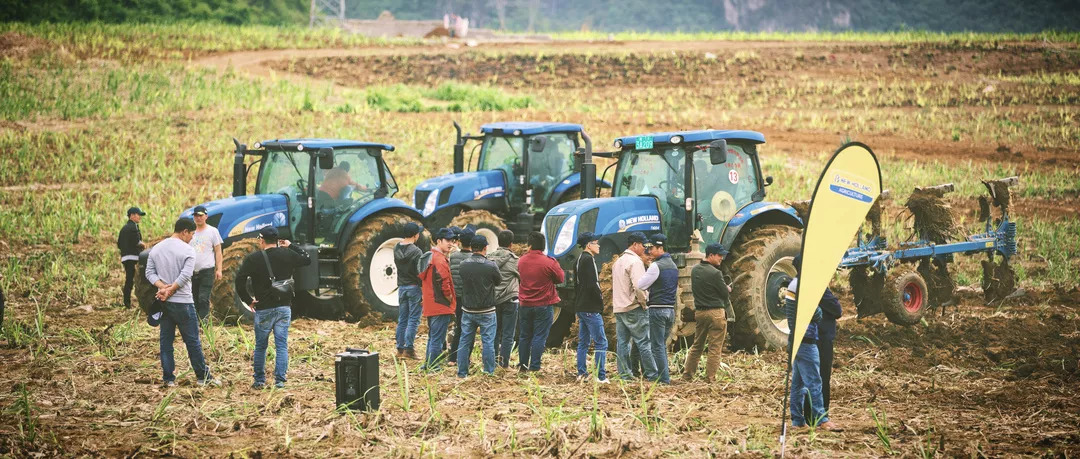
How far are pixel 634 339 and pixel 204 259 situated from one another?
5.23 meters

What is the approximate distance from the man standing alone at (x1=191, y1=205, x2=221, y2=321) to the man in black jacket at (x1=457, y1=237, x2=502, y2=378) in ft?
11.2

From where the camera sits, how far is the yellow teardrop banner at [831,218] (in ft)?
25.0

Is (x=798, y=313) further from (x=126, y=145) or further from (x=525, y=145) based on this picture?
(x=126, y=145)

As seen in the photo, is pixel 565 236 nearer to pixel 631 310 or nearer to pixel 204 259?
pixel 631 310

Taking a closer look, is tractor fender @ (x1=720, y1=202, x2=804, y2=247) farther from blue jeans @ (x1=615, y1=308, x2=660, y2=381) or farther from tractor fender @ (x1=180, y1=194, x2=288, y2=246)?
tractor fender @ (x1=180, y1=194, x2=288, y2=246)

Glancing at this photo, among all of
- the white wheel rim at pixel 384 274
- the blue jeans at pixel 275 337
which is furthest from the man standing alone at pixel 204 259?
the blue jeans at pixel 275 337

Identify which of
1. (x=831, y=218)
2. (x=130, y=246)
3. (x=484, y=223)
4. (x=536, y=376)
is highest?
(x=831, y=218)

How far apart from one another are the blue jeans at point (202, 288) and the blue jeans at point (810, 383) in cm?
706

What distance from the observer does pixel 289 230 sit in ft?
45.9

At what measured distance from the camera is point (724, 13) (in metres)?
109

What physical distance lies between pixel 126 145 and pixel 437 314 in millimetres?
20948

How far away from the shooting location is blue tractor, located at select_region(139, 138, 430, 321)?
44.6 ft

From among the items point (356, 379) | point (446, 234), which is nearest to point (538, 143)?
point (446, 234)

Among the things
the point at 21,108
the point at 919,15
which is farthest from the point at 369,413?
the point at 919,15
